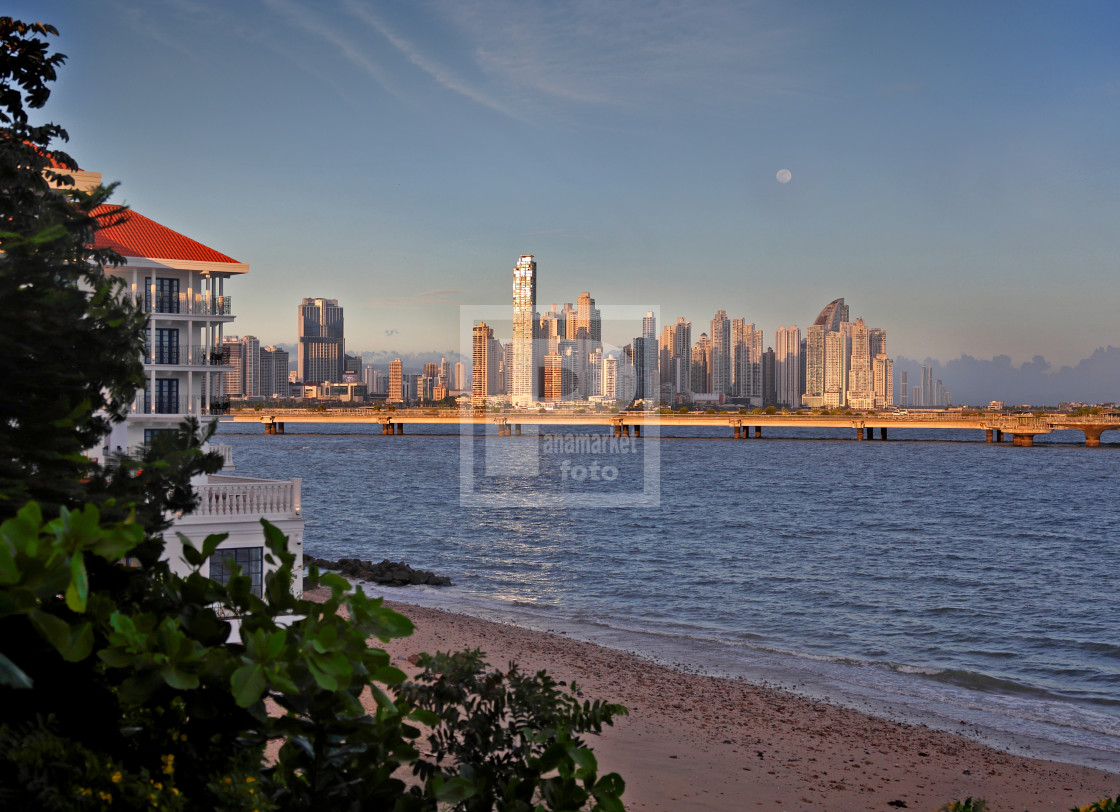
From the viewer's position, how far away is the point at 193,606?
4.71 metres

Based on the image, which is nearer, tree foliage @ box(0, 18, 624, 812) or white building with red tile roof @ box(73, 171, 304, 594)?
tree foliage @ box(0, 18, 624, 812)

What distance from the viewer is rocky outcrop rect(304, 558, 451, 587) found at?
35.6m

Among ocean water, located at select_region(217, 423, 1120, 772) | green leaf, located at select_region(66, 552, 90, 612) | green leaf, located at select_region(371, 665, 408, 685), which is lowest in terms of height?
ocean water, located at select_region(217, 423, 1120, 772)

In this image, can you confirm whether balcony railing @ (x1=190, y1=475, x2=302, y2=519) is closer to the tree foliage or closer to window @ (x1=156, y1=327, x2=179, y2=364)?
window @ (x1=156, y1=327, x2=179, y2=364)

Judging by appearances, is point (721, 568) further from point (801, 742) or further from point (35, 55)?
point (35, 55)

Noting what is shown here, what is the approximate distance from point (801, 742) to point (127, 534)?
49.7 ft

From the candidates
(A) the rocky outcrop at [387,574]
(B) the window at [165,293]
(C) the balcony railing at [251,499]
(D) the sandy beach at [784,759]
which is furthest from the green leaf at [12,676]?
(A) the rocky outcrop at [387,574]

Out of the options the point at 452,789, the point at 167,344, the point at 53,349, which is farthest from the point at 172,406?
the point at 452,789

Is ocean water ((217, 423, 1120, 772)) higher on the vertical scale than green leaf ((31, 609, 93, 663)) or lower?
lower

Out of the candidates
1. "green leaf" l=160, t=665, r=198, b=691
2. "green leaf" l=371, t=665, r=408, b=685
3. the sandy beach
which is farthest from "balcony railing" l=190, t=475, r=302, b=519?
"green leaf" l=160, t=665, r=198, b=691

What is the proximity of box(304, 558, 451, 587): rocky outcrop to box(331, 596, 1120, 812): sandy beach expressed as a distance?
14763mm

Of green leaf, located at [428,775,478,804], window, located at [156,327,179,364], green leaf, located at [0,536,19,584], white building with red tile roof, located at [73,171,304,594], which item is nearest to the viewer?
green leaf, located at [0,536,19,584]

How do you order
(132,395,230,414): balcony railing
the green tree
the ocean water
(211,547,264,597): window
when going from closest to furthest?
1. the green tree
2. (211,547,264,597): window
3. the ocean water
4. (132,395,230,414): balcony railing

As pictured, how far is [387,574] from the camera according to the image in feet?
119
